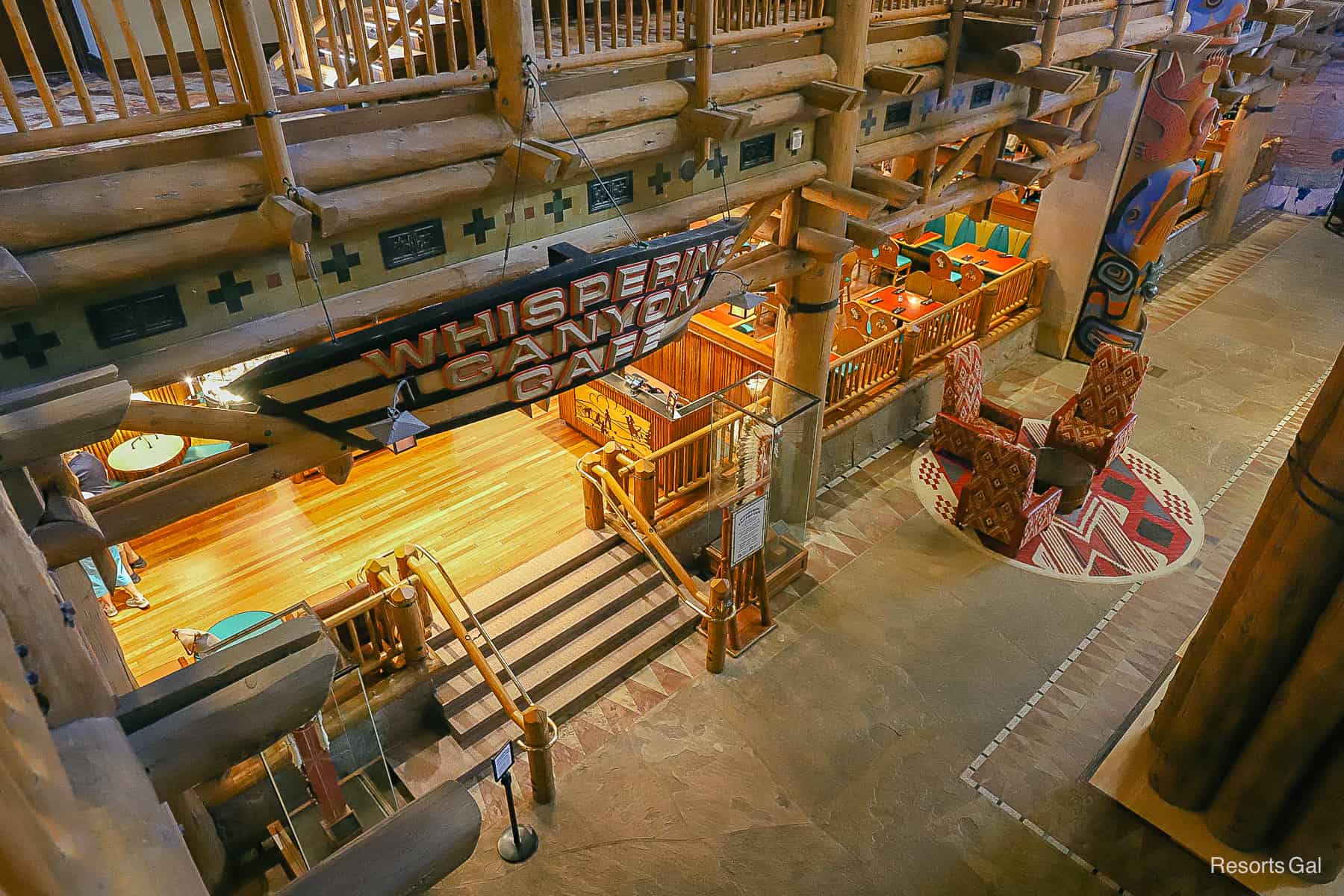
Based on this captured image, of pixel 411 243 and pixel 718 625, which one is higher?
pixel 411 243

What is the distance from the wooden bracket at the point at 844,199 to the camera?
6.07 meters

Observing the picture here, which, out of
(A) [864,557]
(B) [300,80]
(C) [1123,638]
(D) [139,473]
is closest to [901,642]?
(A) [864,557]

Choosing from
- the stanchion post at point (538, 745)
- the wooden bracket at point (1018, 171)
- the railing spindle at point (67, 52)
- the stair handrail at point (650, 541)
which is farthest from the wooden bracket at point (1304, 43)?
the railing spindle at point (67, 52)

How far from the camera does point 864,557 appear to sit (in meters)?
8.05

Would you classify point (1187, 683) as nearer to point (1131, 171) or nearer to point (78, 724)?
point (78, 724)

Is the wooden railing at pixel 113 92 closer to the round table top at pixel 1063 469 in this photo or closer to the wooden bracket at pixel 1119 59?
the wooden bracket at pixel 1119 59

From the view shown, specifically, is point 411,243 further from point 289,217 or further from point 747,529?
point 747,529

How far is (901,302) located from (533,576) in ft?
22.7

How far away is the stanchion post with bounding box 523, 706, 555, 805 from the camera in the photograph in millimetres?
5586

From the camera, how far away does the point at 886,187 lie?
21.2 feet

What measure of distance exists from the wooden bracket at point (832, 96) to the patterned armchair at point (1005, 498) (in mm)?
3362

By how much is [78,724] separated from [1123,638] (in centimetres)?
750

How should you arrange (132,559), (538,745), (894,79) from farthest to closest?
(132,559) → (894,79) → (538,745)

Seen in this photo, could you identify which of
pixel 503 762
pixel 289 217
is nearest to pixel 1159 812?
pixel 503 762
